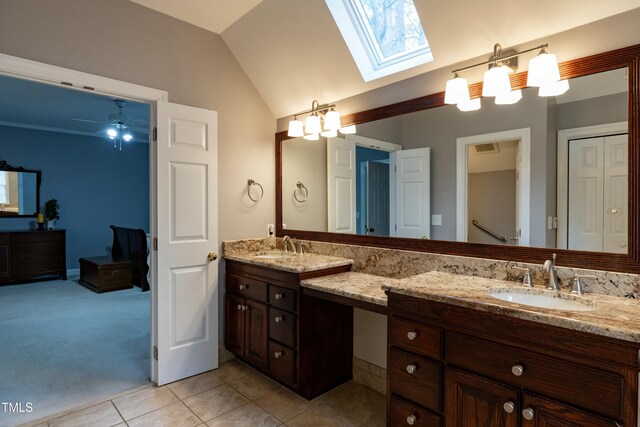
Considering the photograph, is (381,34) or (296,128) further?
(296,128)

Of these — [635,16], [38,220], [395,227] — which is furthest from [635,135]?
[38,220]

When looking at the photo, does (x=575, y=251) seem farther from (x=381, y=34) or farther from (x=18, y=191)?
(x=18, y=191)

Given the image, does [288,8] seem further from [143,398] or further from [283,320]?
[143,398]

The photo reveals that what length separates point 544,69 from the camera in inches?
63.8

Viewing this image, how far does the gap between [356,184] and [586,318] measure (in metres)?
1.76

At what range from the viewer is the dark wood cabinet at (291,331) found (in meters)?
2.30

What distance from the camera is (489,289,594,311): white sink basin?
150 centimetres

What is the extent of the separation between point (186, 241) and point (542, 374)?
2309 mm

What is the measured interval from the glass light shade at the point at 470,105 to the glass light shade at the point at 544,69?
1.11 ft

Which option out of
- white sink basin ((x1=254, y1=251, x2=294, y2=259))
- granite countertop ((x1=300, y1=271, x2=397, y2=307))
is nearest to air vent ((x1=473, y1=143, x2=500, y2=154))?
granite countertop ((x1=300, y1=271, x2=397, y2=307))

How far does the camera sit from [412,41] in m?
2.31

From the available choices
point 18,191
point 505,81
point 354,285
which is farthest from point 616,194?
point 18,191

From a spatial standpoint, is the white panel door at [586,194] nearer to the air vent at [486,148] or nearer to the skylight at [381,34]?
the air vent at [486,148]

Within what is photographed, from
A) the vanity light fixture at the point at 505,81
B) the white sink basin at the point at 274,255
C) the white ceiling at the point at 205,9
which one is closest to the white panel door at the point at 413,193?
the vanity light fixture at the point at 505,81
